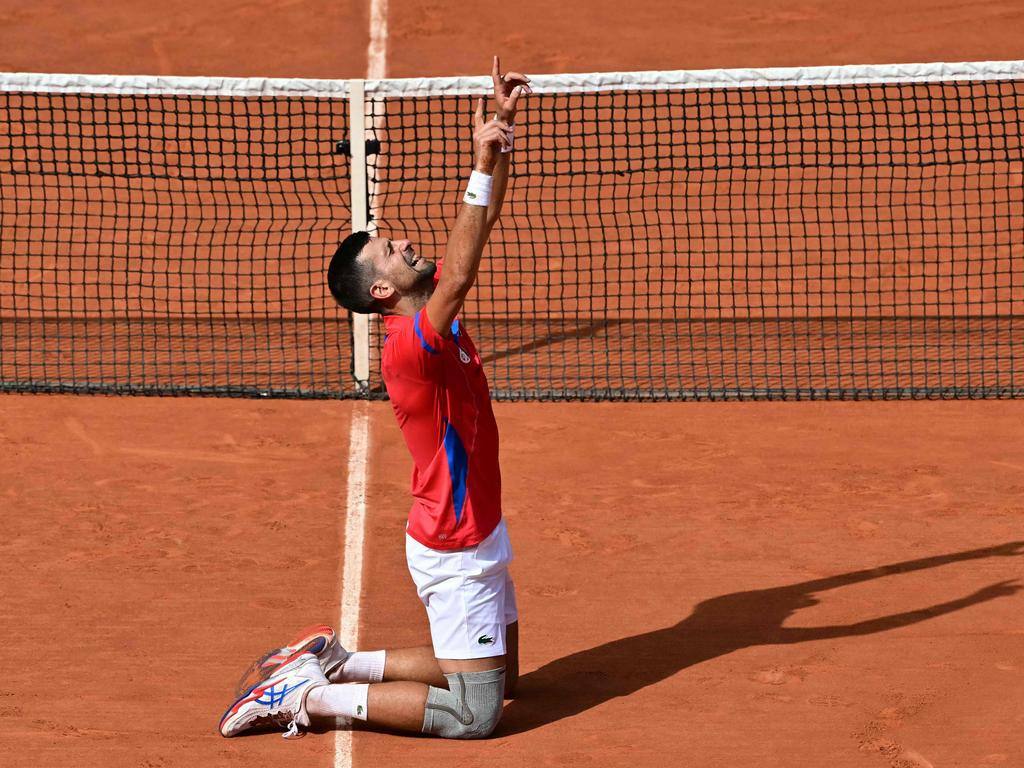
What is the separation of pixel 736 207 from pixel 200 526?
725 centimetres

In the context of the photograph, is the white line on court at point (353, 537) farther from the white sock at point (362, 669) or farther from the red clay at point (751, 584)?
the white sock at point (362, 669)

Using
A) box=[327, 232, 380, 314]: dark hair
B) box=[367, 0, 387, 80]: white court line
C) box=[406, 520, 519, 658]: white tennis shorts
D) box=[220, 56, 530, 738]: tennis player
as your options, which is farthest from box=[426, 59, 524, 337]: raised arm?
box=[367, 0, 387, 80]: white court line

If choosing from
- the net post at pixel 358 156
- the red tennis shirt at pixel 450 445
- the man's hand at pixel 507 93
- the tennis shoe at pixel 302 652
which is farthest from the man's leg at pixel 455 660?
the net post at pixel 358 156

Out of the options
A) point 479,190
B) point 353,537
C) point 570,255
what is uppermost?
point 570,255

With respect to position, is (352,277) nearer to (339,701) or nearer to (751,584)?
(339,701)

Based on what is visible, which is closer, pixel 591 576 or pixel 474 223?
pixel 474 223

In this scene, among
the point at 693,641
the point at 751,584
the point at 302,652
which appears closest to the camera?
the point at 302,652

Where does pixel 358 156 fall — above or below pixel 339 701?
above

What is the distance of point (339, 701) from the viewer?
21.6 ft

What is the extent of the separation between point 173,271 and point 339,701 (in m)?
7.27

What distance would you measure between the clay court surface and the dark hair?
195 centimetres

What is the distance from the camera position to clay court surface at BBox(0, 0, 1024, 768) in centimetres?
676

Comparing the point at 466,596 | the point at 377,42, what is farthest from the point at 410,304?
the point at 377,42

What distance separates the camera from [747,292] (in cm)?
1228
